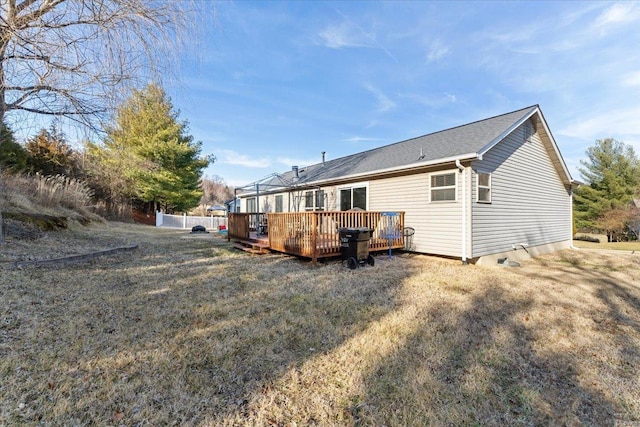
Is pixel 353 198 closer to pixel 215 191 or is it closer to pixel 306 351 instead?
pixel 306 351

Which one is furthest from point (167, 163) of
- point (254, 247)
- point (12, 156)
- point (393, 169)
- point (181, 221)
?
point (393, 169)

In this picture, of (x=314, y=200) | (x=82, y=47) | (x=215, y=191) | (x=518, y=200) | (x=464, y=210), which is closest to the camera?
(x=82, y=47)

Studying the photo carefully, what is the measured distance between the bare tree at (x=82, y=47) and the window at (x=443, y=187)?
6752 millimetres

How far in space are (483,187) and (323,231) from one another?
4551mm

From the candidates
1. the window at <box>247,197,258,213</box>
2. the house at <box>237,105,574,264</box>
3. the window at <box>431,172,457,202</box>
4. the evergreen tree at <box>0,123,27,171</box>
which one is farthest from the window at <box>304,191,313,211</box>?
the evergreen tree at <box>0,123,27,171</box>

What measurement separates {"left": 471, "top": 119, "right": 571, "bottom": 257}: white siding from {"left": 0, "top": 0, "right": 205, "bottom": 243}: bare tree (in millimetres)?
7539

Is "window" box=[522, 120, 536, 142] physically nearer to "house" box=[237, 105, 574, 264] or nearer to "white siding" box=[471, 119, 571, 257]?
"house" box=[237, 105, 574, 264]

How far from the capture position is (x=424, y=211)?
323 inches

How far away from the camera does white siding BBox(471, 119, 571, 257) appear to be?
773cm

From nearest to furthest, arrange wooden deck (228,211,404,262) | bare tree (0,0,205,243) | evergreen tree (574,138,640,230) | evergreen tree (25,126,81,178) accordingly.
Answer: bare tree (0,0,205,243) < wooden deck (228,211,404,262) < evergreen tree (25,126,81,178) < evergreen tree (574,138,640,230)

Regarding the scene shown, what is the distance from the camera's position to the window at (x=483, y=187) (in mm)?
7617

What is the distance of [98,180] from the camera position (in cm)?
2116

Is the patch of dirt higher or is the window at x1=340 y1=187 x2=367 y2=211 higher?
the window at x1=340 y1=187 x2=367 y2=211

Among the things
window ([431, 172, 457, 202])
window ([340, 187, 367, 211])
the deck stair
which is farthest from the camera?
window ([340, 187, 367, 211])
